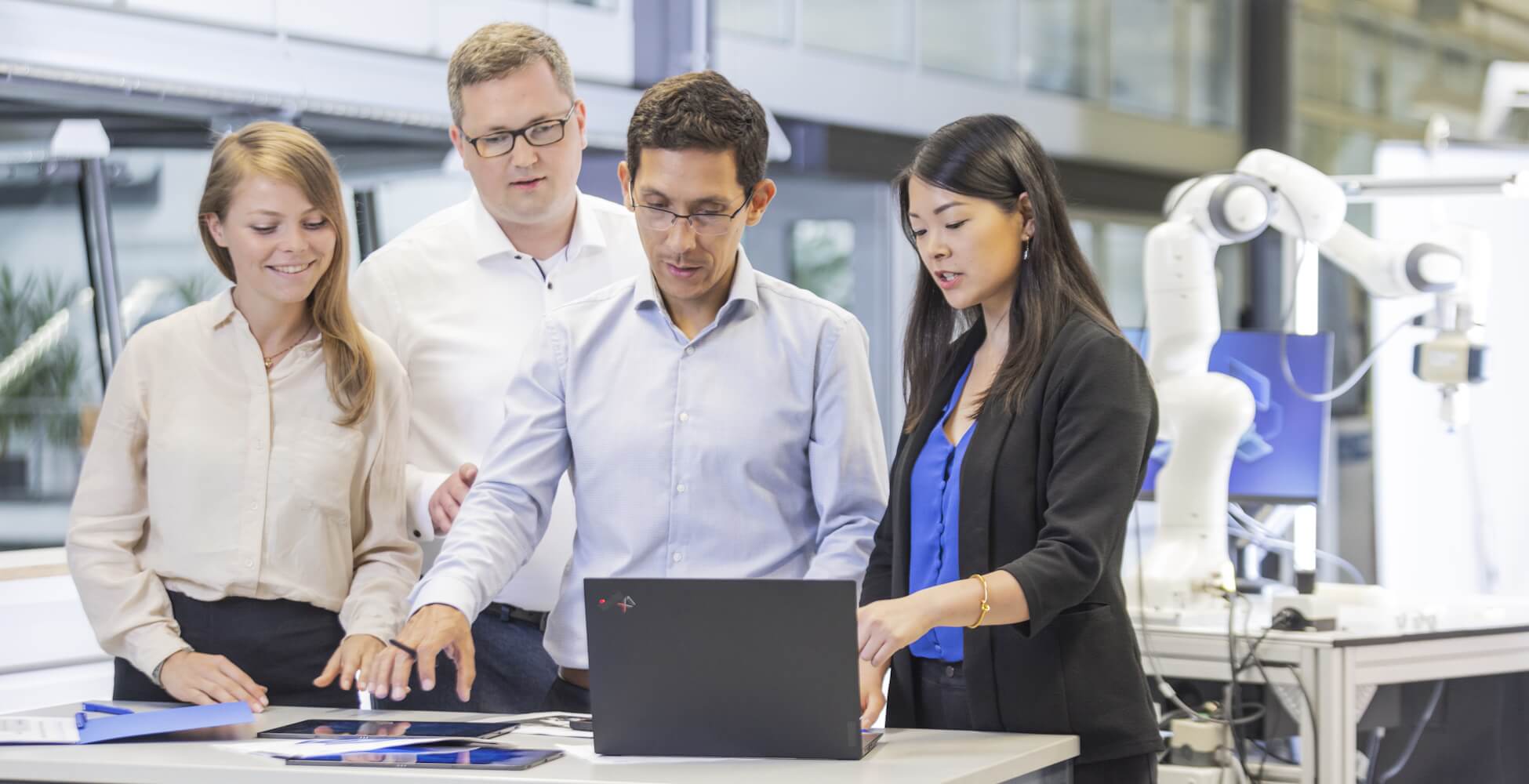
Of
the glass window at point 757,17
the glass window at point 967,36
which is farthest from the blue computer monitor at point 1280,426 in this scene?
the glass window at point 967,36

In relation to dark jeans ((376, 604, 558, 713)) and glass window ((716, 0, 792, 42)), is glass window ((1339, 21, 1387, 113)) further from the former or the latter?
dark jeans ((376, 604, 558, 713))

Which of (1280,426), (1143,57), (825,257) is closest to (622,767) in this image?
(1280,426)

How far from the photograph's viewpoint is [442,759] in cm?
158

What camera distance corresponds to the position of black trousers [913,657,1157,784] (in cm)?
175

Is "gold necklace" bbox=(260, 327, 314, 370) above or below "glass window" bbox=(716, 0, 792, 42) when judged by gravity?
below

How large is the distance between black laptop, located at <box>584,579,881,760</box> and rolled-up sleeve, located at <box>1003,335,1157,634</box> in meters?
0.24

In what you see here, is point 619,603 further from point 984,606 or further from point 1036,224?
point 1036,224

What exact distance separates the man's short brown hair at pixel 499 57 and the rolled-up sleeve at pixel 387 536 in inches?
18.3

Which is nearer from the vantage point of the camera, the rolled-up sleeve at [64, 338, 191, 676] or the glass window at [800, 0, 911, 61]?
the rolled-up sleeve at [64, 338, 191, 676]

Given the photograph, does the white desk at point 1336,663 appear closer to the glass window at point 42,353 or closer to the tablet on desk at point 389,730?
A: the tablet on desk at point 389,730

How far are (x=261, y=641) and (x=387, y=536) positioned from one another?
22 centimetres

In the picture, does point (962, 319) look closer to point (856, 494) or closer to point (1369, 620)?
point (856, 494)

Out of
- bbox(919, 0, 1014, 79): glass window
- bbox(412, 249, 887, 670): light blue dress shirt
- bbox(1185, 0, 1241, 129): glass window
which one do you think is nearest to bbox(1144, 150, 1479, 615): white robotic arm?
bbox(412, 249, 887, 670): light blue dress shirt

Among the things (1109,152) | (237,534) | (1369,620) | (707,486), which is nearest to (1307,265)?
(1369,620)
